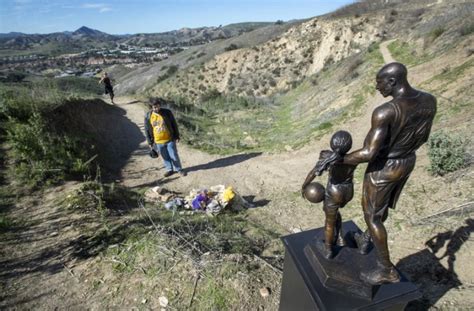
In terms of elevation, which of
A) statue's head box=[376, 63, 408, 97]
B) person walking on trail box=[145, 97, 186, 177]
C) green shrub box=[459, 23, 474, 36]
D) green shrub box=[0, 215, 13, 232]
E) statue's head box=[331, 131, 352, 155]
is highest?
green shrub box=[459, 23, 474, 36]

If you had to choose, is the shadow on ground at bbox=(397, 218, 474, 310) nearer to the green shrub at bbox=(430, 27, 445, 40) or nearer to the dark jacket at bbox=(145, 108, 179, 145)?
the dark jacket at bbox=(145, 108, 179, 145)

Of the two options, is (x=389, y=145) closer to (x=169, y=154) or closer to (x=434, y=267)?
(x=434, y=267)

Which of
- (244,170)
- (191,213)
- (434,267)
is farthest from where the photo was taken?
(244,170)

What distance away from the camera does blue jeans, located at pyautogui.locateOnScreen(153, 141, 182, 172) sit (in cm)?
704

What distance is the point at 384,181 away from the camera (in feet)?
6.91

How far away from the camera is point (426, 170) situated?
589 centimetres

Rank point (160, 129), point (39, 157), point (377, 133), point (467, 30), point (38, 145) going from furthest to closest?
point (467, 30) → point (160, 129) → point (38, 145) → point (39, 157) → point (377, 133)

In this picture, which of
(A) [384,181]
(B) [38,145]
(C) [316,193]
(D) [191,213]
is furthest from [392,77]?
(B) [38,145]

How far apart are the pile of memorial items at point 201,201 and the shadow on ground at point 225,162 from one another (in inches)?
79.0

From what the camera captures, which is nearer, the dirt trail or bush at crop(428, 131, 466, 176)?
bush at crop(428, 131, 466, 176)

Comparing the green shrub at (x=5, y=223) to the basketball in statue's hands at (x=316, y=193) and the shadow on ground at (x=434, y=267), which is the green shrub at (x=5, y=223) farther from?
the shadow on ground at (x=434, y=267)

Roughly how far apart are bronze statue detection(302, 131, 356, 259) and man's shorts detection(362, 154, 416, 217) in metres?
0.14

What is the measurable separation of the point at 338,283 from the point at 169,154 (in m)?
5.78

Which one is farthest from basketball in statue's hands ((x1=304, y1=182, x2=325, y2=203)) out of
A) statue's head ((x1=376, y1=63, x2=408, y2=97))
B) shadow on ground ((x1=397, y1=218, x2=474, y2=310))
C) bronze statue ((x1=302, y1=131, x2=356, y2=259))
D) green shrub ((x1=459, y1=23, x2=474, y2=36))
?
green shrub ((x1=459, y1=23, x2=474, y2=36))
